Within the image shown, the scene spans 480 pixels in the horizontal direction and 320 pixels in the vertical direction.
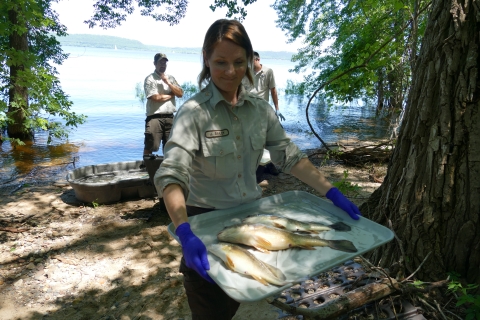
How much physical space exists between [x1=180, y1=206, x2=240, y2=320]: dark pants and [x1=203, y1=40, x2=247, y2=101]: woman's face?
81 cm

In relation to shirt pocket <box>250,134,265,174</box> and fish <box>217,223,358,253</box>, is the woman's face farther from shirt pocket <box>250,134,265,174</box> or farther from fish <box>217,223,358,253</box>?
fish <box>217,223,358,253</box>

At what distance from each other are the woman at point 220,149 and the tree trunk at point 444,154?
771 mm

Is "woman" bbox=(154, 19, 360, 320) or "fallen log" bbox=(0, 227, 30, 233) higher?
"woman" bbox=(154, 19, 360, 320)

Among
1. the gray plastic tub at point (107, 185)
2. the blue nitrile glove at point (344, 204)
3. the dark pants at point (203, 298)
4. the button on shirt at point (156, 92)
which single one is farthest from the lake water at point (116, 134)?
the blue nitrile glove at point (344, 204)

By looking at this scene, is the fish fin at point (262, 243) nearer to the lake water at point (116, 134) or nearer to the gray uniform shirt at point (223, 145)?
the gray uniform shirt at point (223, 145)

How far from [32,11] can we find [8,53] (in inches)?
33.5

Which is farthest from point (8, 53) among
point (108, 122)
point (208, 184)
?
point (108, 122)

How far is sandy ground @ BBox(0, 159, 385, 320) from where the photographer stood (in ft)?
11.7

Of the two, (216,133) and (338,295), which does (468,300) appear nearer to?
(338,295)

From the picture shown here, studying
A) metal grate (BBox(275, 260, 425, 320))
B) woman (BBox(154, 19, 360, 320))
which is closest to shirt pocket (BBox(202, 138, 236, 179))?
woman (BBox(154, 19, 360, 320))

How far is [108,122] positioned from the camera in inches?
624

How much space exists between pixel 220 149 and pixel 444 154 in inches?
62.6

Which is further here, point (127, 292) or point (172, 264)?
point (172, 264)

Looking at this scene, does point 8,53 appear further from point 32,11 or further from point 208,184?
point 208,184
